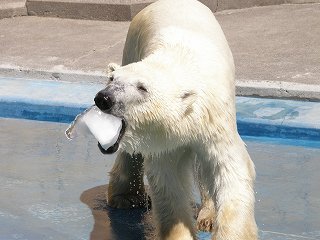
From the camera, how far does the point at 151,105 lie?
338 cm

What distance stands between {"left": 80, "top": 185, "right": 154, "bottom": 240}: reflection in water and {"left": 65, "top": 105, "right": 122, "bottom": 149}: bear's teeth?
109 cm

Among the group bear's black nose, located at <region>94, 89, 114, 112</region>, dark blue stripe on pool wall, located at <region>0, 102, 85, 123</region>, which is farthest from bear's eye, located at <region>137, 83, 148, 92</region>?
dark blue stripe on pool wall, located at <region>0, 102, 85, 123</region>

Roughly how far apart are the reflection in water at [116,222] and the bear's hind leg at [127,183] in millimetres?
42

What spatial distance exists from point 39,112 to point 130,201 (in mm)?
2107

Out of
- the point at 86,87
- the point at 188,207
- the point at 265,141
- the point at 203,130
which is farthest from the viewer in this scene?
the point at 86,87

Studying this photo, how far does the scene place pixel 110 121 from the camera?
336 centimetres

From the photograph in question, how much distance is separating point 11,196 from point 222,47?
1.61m

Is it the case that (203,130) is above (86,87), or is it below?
above

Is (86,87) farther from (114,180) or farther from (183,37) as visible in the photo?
(183,37)

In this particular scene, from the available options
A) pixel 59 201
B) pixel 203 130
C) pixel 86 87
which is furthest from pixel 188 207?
pixel 86 87

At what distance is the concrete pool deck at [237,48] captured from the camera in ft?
21.6

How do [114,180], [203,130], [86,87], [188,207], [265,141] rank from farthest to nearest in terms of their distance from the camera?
1. [86,87]
2. [265,141]
3. [114,180]
4. [188,207]
5. [203,130]

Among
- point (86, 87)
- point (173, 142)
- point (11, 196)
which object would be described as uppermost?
point (173, 142)

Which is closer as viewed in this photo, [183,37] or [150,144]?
[150,144]
